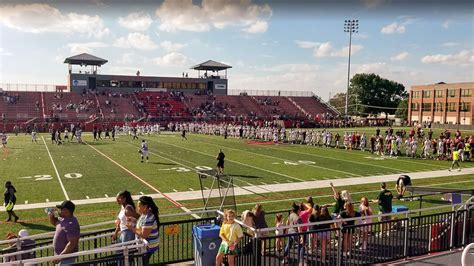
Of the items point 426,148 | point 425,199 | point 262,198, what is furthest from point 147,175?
point 426,148

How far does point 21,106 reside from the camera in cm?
5903

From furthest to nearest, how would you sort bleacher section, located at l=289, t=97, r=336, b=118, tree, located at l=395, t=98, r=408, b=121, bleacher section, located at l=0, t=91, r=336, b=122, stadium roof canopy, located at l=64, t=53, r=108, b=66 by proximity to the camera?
tree, located at l=395, t=98, r=408, b=121 → bleacher section, located at l=289, t=97, r=336, b=118 → stadium roof canopy, located at l=64, t=53, r=108, b=66 → bleacher section, located at l=0, t=91, r=336, b=122

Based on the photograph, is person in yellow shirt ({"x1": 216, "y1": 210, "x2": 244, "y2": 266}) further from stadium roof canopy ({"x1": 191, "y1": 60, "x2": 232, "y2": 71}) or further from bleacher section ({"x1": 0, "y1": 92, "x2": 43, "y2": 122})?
stadium roof canopy ({"x1": 191, "y1": 60, "x2": 232, "y2": 71})

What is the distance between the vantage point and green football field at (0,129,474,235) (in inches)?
547

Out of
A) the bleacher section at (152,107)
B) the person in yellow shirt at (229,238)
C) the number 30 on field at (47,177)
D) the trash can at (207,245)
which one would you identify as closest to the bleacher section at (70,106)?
the bleacher section at (152,107)

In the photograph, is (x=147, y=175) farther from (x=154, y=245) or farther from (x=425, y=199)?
(x=154, y=245)

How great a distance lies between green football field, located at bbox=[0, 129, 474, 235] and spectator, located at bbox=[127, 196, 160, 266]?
19.1 ft

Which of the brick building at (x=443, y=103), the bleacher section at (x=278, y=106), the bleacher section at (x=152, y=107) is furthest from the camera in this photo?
the bleacher section at (x=278, y=106)

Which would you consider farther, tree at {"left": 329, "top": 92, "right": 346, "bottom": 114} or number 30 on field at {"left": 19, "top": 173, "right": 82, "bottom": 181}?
tree at {"left": 329, "top": 92, "right": 346, "bottom": 114}

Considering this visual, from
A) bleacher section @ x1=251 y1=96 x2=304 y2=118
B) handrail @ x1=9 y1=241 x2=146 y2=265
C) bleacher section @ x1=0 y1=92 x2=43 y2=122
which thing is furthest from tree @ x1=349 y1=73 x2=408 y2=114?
handrail @ x1=9 y1=241 x2=146 y2=265

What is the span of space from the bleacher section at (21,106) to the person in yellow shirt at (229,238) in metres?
55.3

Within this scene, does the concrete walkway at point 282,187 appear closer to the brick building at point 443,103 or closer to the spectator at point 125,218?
the spectator at point 125,218

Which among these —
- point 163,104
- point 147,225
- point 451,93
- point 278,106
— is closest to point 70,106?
point 163,104

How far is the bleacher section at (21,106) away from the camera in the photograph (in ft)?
185
